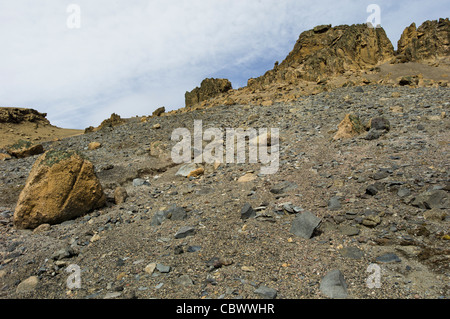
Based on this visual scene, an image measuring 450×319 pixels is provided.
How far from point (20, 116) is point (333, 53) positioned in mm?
38051

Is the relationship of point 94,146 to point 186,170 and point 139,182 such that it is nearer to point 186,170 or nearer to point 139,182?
point 139,182

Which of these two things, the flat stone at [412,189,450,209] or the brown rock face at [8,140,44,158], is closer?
the flat stone at [412,189,450,209]

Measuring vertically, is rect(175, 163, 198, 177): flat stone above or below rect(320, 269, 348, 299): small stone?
above

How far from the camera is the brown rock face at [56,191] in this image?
532cm

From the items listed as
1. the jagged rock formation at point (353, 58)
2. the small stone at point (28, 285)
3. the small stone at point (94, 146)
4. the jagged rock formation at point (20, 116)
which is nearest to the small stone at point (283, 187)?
the small stone at point (28, 285)

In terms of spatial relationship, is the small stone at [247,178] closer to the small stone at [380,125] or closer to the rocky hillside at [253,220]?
the rocky hillside at [253,220]

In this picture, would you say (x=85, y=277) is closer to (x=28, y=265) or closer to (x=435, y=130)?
(x=28, y=265)

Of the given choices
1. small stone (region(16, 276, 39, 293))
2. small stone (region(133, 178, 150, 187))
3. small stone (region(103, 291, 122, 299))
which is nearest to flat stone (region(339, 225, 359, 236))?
small stone (region(103, 291, 122, 299))

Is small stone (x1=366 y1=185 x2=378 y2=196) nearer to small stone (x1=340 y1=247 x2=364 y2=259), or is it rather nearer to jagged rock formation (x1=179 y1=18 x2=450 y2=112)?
small stone (x1=340 y1=247 x2=364 y2=259)

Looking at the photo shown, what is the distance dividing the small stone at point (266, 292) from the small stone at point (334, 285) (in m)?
0.53

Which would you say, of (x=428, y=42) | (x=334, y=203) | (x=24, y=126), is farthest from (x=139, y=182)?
(x=428, y=42)

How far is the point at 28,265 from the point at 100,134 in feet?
40.2

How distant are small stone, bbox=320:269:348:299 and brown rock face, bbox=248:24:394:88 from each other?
2339 cm

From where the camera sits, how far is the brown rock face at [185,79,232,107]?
109ft
